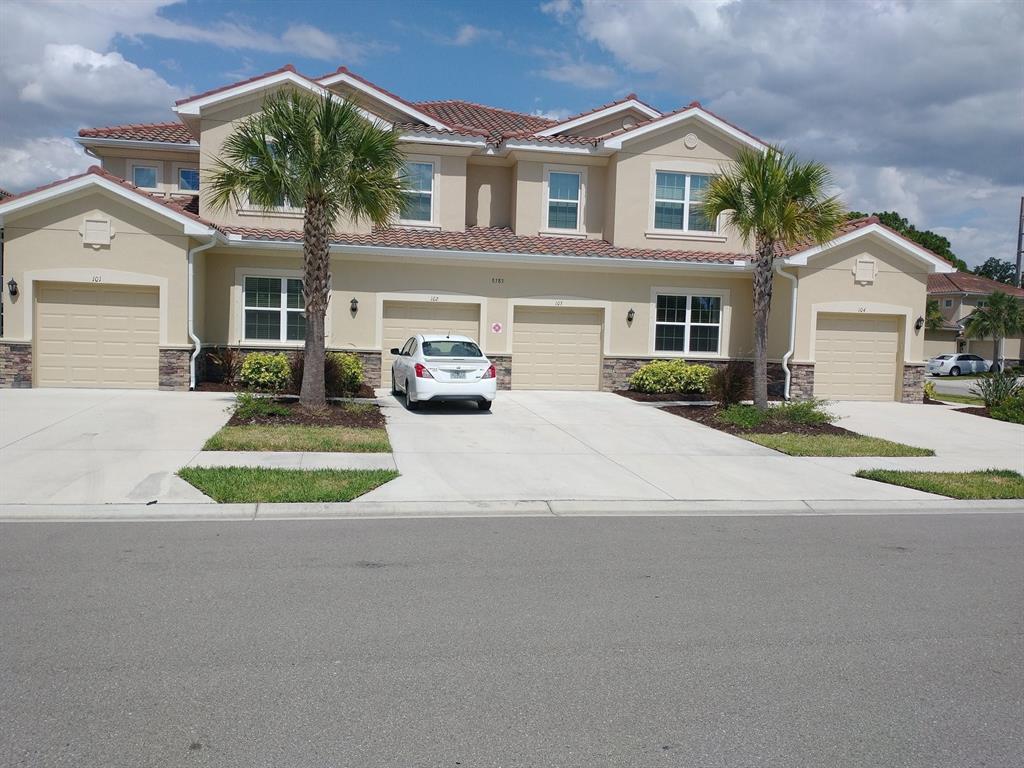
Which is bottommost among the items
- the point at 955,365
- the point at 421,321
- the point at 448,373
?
the point at 955,365

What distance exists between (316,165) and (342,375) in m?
4.89

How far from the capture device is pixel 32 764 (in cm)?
365

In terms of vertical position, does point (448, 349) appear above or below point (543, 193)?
below

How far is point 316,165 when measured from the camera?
14.0 metres

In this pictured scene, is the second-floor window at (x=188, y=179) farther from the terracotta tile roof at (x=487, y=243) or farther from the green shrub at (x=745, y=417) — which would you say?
the green shrub at (x=745, y=417)

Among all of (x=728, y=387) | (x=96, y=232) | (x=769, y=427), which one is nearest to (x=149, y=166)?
(x=96, y=232)

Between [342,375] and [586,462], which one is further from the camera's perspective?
[342,375]

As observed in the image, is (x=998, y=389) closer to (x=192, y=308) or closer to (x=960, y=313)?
(x=192, y=308)

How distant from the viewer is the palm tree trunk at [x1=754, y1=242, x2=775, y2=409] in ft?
53.6

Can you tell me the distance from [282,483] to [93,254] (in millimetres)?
11100

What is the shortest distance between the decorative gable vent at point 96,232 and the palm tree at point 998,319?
47.5 m

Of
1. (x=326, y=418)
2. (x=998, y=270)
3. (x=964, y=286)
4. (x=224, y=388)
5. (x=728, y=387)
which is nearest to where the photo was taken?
(x=326, y=418)

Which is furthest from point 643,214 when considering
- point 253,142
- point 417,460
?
point 417,460

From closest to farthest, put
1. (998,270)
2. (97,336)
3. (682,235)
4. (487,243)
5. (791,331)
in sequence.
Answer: (97,336), (487,243), (791,331), (682,235), (998,270)
